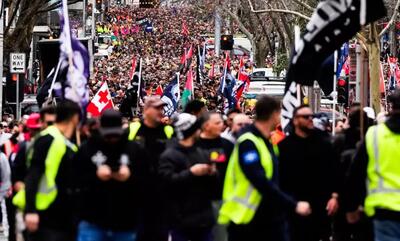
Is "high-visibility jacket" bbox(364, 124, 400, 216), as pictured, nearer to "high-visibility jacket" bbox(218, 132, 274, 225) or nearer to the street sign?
"high-visibility jacket" bbox(218, 132, 274, 225)

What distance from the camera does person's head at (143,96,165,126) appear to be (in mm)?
12414

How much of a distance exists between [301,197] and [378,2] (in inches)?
70.1

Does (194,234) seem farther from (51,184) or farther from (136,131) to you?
(51,184)

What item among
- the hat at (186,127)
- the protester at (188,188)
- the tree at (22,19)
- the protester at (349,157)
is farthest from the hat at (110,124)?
the tree at (22,19)

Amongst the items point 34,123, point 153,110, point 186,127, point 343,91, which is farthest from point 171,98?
point 186,127

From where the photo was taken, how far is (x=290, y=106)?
1360cm

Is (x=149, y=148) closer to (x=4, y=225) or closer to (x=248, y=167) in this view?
(x=248, y=167)

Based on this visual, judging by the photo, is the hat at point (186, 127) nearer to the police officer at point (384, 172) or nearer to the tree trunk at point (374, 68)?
the police officer at point (384, 172)

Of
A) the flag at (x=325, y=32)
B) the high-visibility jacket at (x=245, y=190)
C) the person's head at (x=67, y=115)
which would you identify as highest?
the flag at (x=325, y=32)

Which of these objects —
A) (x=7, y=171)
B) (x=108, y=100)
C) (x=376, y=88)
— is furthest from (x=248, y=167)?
(x=376, y=88)

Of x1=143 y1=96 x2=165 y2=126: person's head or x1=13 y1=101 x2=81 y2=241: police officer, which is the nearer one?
x1=13 y1=101 x2=81 y2=241: police officer

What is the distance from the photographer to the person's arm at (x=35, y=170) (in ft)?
32.6

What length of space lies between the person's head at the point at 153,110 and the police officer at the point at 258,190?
228 centimetres

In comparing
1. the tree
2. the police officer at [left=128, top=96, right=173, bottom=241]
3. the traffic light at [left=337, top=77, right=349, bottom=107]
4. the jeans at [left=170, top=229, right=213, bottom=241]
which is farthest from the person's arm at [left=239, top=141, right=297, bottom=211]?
the tree
